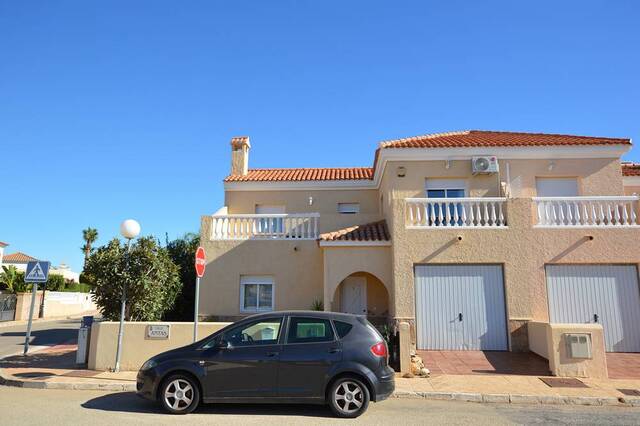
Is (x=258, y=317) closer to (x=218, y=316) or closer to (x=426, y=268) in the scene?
(x=426, y=268)

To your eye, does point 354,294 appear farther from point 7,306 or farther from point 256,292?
point 7,306

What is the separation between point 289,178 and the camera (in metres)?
18.5

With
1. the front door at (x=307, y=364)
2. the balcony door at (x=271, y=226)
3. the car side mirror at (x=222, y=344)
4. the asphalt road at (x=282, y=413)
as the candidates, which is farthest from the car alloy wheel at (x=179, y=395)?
the balcony door at (x=271, y=226)

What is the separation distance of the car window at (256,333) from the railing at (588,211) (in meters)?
8.70

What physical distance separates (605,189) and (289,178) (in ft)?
37.2

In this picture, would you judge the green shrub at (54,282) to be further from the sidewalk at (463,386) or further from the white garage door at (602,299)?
the white garage door at (602,299)

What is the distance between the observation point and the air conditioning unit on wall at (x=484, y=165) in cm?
1422

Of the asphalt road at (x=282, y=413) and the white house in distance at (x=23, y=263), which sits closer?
the asphalt road at (x=282, y=413)

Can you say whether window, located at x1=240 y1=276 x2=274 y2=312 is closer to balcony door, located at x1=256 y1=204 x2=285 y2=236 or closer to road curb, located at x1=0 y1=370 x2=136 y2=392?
balcony door, located at x1=256 y1=204 x2=285 y2=236

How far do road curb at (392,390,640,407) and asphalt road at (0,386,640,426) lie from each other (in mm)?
189

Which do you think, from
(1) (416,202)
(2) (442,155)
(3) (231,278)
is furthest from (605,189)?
(3) (231,278)

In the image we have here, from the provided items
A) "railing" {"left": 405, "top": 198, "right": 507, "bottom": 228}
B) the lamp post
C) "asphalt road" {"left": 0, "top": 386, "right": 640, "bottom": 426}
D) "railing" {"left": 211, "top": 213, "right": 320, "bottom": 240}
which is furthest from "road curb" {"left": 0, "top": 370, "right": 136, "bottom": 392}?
"railing" {"left": 405, "top": 198, "right": 507, "bottom": 228}

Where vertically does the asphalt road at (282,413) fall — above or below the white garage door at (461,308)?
below

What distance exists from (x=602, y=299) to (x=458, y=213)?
4296mm
